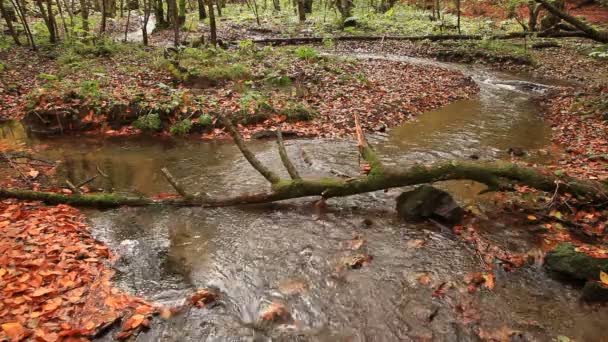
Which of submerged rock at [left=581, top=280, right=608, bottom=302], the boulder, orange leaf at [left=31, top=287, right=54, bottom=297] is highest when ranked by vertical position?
the boulder

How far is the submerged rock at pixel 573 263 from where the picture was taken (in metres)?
4.69

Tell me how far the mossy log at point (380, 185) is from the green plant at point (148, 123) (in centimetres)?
384

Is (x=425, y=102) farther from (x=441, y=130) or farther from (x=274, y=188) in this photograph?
(x=274, y=188)

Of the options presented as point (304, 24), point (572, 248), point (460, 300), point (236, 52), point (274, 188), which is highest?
point (304, 24)

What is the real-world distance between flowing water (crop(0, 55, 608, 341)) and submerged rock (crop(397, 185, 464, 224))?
0.64ft

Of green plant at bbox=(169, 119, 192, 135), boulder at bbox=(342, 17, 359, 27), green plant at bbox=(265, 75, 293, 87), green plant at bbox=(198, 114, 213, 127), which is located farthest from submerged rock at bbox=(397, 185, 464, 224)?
boulder at bbox=(342, 17, 359, 27)

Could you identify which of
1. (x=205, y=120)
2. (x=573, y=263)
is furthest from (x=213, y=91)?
(x=573, y=263)

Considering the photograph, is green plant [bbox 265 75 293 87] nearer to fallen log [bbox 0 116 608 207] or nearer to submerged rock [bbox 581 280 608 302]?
fallen log [bbox 0 116 608 207]

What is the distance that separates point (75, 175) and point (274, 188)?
4388 millimetres

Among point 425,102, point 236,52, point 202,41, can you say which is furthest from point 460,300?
point 202,41

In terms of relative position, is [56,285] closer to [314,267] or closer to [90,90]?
[314,267]

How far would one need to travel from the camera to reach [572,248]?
5008mm

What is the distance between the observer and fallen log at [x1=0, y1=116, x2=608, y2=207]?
6.04 meters

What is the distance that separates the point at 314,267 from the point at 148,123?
23.2ft
